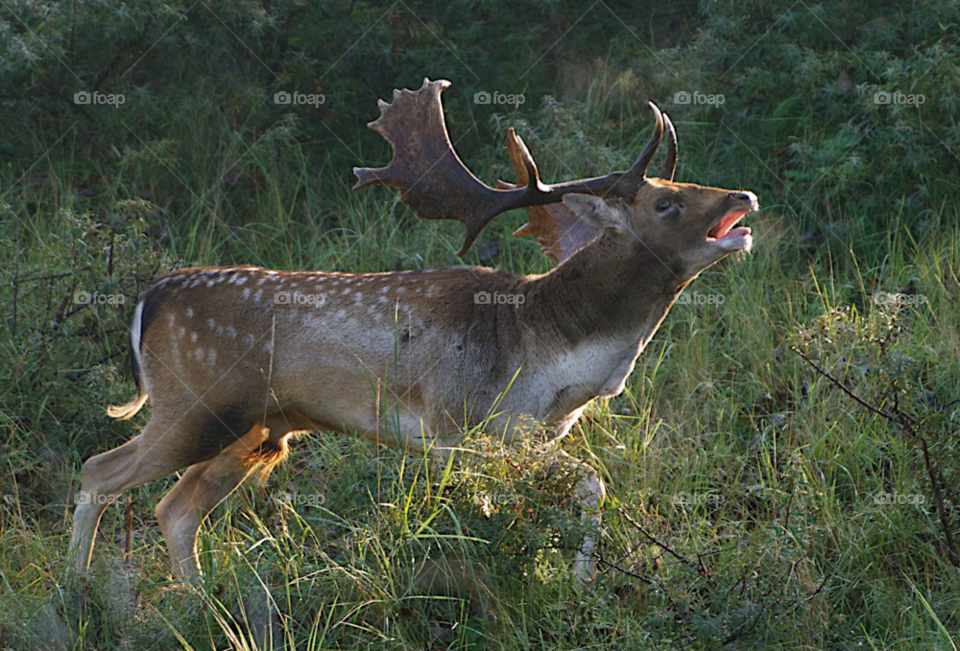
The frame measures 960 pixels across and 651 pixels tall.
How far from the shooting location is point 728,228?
5.34 meters

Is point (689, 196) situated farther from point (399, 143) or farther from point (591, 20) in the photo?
point (591, 20)

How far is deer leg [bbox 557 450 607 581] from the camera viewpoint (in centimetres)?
448

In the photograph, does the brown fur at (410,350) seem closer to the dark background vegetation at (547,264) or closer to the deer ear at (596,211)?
the deer ear at (596,211)

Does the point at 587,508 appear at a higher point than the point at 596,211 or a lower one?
lower

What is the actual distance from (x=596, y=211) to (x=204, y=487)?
2370 mm

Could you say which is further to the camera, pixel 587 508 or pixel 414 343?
pixel 414 343

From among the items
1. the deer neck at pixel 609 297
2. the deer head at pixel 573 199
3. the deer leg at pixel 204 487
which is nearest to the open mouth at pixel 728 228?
the deer head at pixel 573 199

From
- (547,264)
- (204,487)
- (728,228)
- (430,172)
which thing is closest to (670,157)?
(728,228)

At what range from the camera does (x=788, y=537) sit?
4379mm

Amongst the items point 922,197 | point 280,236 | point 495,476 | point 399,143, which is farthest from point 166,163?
point 922,197

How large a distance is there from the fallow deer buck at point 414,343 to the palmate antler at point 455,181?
2cm

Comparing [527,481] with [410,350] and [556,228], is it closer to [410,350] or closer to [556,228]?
[410,350]

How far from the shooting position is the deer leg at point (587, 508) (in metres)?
4.48

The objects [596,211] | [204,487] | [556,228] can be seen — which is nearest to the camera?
[596,211]
